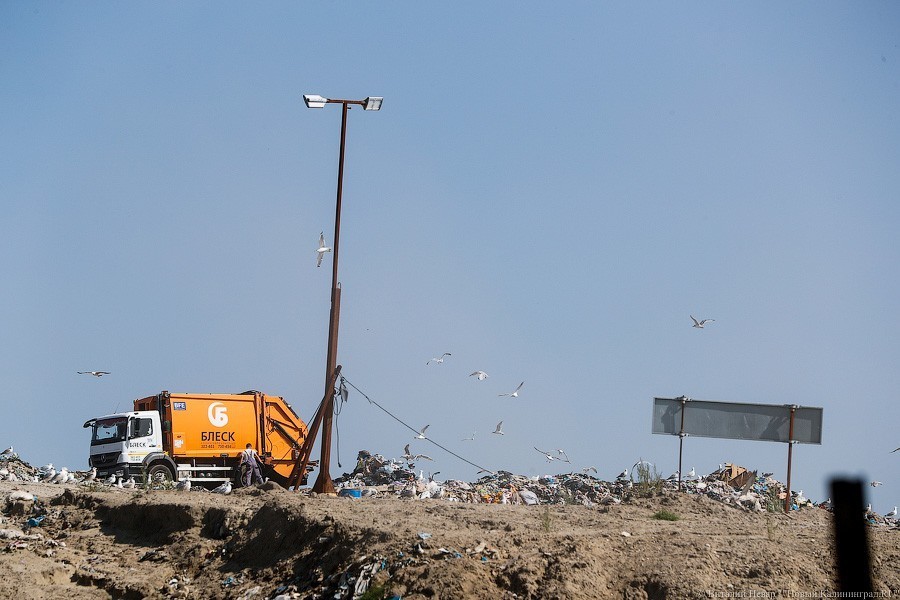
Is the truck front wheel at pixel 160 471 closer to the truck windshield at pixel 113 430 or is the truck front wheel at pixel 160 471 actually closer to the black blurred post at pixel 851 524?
the truck windshield at pixel 113 430

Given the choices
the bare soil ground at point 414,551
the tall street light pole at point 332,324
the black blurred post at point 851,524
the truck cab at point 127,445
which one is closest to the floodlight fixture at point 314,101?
the tall street light pole at point 332,324

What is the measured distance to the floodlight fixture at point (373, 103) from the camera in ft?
63.3

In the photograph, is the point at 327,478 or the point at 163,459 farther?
the point at 163,459

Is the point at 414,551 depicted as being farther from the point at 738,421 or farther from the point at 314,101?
the point at 314,101

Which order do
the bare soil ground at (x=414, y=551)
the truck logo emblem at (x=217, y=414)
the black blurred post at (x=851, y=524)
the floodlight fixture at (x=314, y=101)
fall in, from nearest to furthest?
the black blurred post at (x=851, y=524) < the bare soil ground at (x=414, y=551) < the floodlight fixture at (x=314, y=101) < the truck logo emblem at (x=217, y=414)

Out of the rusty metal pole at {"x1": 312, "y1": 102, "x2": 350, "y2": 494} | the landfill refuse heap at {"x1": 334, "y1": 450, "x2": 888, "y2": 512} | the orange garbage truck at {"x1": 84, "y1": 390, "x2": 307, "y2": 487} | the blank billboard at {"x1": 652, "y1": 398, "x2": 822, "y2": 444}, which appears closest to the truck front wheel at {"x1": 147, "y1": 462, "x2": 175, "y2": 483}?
the orange garbage truck at {"x1": 84, "y1": 390, "x2": 307, "y2": 487}

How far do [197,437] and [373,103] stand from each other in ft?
40.3

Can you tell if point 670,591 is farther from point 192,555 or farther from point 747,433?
point 747,433

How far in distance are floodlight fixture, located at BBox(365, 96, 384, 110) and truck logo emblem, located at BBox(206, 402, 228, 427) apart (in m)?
11.9

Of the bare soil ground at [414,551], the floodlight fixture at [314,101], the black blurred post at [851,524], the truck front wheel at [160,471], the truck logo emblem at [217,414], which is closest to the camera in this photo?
the black blurred post at [851,524]

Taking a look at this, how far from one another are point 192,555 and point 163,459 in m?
13.6

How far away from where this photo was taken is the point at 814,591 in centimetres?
794

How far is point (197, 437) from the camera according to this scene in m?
26.6

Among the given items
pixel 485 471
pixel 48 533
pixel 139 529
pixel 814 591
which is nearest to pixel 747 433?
pixel 485 471
